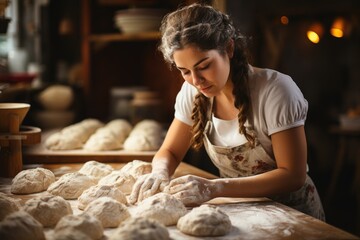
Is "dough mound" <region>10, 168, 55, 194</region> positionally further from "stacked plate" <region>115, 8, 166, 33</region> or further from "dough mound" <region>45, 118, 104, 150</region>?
"stacked plate" <region>115, 8, 166, 33</region>

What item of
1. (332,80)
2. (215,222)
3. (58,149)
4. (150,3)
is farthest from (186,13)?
(332,80)

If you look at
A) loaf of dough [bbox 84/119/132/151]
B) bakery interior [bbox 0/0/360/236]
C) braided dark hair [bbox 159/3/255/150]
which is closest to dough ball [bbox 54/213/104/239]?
braided dark hair [bbox 159/3/255/150]

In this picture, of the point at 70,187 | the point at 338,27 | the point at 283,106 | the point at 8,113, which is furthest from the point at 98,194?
the point at 338,27

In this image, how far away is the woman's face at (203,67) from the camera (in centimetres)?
210

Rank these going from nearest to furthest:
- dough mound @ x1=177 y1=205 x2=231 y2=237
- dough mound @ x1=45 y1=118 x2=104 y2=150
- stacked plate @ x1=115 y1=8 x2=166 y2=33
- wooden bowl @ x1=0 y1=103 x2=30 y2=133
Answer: dough mound @ x1=177 y1=205 x2=231 y2=237 → wooden bowl @ x1=0 y1=103 x2=30 y2=133 → dough mound @ x1=45 y1=118 x2=104 y2=150 → stacked plate @ x1=115 y1=8 x2=166 y2=33

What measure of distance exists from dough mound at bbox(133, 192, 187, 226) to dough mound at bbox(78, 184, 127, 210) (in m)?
0.15

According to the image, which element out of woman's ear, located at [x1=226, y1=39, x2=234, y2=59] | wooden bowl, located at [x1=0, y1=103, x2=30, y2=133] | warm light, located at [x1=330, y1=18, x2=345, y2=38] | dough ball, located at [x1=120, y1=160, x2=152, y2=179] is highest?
warm light, located at [x1=330, y1=18, x2=345, y2=38]

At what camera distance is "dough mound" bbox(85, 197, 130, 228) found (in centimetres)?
181

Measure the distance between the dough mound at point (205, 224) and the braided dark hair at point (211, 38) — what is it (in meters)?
0.69

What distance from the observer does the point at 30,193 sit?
2.27m

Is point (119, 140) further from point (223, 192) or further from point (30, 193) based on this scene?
point (223, 192)

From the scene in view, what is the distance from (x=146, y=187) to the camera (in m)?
2.15

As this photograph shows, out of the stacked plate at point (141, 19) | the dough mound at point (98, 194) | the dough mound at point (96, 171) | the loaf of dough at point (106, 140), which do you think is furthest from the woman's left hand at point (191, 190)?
the stacked plate at point (141, 19)

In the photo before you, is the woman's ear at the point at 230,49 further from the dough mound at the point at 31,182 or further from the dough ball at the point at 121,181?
the dough mound at the point at 31,182
